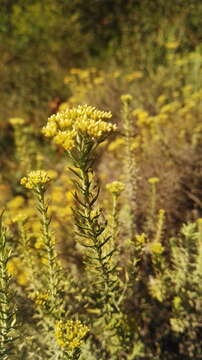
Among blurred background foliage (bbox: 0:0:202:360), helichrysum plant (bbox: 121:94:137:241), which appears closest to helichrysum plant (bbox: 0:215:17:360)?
blurred background foliage (bbox: 0:0:202:360)

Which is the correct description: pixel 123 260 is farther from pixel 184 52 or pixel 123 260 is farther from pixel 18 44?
pixel 18 44

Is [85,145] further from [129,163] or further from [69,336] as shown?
[129,163]

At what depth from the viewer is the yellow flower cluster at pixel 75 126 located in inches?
44.8

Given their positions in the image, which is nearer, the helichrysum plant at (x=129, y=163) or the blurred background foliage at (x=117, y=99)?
the helichrysum plant at (x=129, y=163)

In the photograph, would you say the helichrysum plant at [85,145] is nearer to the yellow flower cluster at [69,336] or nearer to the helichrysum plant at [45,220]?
the helichrysum plant at [45,220]

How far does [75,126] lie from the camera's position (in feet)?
3.79

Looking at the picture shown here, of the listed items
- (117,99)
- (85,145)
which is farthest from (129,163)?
(117,99)

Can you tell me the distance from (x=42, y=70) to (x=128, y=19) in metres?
1.88

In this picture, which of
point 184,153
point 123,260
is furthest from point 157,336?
point 184,153

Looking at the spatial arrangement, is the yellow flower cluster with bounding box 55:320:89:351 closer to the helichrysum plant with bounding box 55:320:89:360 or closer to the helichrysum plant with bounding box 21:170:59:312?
the helichrysum plant with bounding box 55:320:89:360

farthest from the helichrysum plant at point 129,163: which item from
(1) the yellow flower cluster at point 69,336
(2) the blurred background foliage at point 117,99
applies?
(1) the yellow flower cluster at point 69,336

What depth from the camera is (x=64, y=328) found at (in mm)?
1286

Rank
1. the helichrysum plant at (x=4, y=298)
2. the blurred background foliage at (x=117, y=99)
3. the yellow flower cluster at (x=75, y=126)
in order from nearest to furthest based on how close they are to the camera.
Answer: the yellow flower cluster at (x=75, y=126), the helichrysum plant at (x=4, y=298), the blurred background foliage at (x=117, y=99)

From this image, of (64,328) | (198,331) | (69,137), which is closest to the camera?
(69,137)
